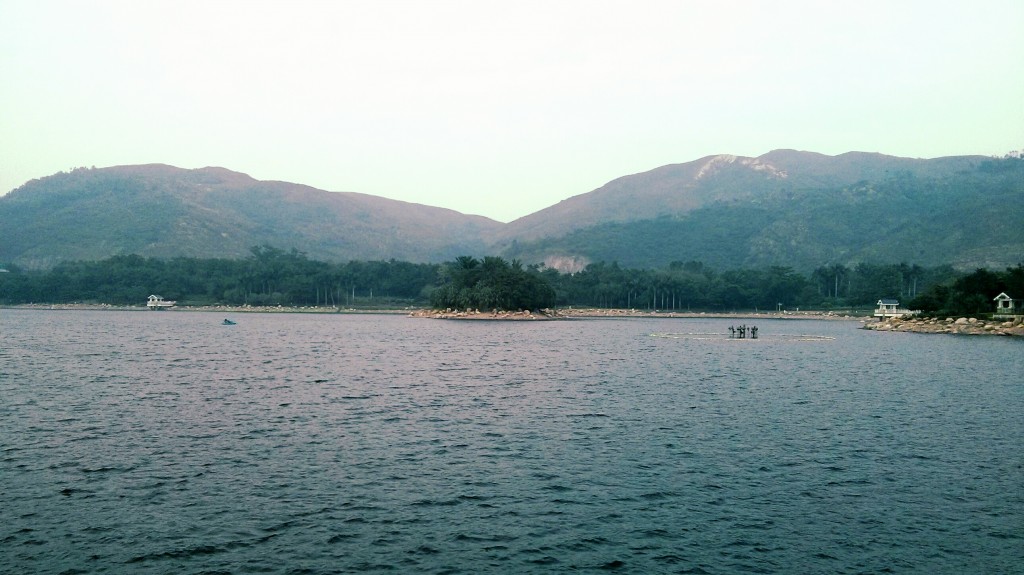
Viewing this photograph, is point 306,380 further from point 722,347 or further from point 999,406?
point 722,347

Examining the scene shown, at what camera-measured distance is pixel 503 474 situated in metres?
27.6

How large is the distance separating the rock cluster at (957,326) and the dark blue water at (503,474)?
77364 millimetres

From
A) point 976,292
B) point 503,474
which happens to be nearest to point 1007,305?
point 976,292

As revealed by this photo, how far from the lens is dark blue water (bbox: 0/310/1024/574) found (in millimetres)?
19609

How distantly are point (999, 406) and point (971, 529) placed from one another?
94.4 ft

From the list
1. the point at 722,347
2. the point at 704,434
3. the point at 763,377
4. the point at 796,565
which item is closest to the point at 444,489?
the point at 796,565

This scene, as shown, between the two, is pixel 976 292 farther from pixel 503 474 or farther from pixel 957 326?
pixel 503 474

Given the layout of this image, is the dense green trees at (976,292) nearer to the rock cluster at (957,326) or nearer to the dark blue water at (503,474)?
the rock cluster at (957,326)

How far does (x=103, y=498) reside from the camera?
2352 centimetres

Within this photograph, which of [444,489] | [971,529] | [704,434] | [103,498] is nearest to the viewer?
[971,529]

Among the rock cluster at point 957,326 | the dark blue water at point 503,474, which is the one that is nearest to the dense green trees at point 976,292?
the rock cluster at point 957,326

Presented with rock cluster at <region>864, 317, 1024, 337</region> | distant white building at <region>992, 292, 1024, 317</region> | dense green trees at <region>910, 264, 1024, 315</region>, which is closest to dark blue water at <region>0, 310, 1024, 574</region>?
rock cluster at <region>864, 317, 1024, 337</region>

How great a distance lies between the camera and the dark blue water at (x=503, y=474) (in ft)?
64.3

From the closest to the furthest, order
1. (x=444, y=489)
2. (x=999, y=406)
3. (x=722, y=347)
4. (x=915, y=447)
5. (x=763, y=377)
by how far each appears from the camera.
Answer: (x=444, y=489) < (x=915, y=447) < (x=999, y=406) < (x=763, y=377) < (x=722, y=347)
